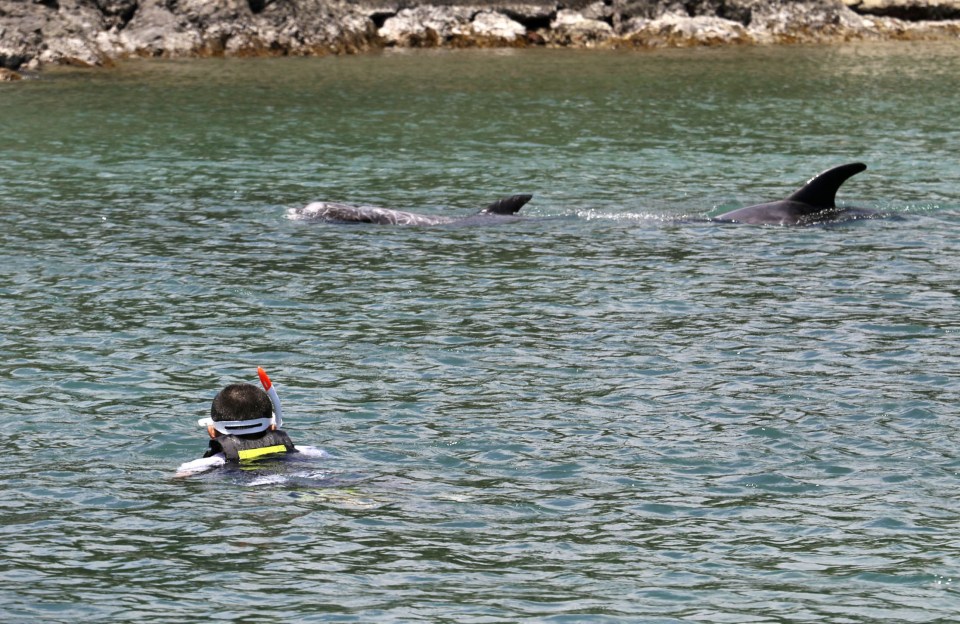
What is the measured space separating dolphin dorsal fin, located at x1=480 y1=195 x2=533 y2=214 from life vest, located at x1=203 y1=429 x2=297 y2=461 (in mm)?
12891

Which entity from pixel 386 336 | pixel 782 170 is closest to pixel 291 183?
pixel 782 170

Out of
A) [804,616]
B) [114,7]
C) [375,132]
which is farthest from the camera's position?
[114,7]

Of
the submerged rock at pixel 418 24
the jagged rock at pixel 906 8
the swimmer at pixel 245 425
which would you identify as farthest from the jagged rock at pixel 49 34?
the swimmer at pixel 245 425

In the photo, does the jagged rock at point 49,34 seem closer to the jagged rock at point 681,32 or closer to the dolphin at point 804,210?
the jagged rock at point 681,32

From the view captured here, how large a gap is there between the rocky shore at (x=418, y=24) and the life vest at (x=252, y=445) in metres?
37.7

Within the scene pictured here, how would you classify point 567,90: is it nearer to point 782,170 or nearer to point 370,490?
point 782,170

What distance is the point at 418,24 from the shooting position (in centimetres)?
5594

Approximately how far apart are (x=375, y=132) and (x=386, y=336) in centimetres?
1840

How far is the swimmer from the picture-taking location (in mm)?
11398

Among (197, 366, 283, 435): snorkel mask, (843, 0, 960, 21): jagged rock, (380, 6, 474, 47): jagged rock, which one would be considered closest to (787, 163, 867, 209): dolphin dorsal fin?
(197, 366, 283, 435): snorkel mask

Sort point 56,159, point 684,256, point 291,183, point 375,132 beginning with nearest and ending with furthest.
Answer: point 684,256 < point 291,183 < point 56,159 < point 375,132

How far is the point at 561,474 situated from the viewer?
12.2 metres

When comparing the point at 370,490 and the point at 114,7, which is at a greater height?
the point at 114,7

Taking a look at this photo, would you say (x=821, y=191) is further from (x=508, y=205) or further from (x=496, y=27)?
(x=496, y=27)
